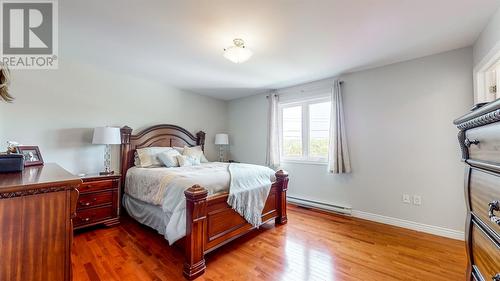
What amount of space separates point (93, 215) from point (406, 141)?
172 inches

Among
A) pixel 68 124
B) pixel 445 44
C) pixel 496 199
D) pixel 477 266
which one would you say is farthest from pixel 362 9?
pixel 68 124

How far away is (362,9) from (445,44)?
4.82 ft

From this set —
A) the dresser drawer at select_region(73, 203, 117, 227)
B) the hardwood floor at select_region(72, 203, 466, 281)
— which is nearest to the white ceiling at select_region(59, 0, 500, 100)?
the dresser drawer at select_region(73, 203, 117, 227)

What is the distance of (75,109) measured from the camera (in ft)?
10.3

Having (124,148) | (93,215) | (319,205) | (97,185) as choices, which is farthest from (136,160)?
(319,205)

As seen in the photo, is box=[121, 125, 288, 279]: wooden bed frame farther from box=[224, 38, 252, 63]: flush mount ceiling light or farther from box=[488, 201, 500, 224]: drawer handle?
box=[488, 201, 500, 224]: drawer handle

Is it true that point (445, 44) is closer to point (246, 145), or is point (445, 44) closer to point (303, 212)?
point (303, 212)

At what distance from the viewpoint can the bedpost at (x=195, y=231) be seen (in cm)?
188

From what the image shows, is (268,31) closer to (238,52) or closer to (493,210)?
(238,52)

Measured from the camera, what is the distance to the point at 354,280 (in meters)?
1.82

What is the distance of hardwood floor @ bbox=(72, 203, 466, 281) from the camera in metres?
1.89

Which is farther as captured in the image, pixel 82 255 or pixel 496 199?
pixel 82 255

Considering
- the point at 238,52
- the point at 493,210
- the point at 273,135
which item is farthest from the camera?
the point at 273,135

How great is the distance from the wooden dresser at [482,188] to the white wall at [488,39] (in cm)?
172
